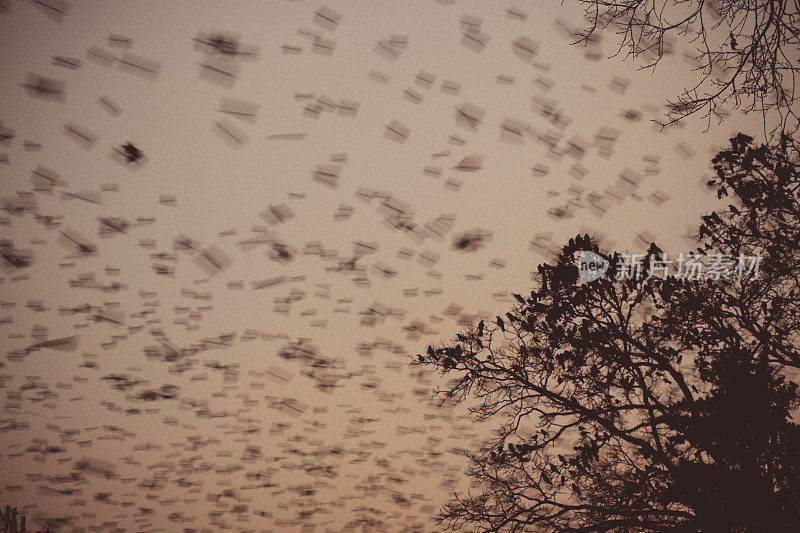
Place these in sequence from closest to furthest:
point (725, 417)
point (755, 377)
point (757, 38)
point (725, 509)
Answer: point (757, 38), point (725, 509), point (725, 417), point (755, 377)

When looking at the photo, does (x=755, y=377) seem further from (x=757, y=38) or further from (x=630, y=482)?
(x=757, y=38)

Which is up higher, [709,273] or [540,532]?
[709,273]

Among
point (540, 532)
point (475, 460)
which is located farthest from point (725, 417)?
point (475, 460)

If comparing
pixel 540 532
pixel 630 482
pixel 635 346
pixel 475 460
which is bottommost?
pixel 540 532

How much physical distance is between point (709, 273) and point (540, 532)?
3296 mm

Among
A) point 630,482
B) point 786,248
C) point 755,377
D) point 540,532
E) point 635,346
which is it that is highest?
point 786,248

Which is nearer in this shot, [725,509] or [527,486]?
[725,509]

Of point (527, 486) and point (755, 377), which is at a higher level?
point (755, 377)

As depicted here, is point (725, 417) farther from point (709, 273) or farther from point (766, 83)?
point (766, 83)

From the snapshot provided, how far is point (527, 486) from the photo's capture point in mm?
5281

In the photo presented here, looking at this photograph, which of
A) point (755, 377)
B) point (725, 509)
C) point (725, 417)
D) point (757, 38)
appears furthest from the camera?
point (755, 377)

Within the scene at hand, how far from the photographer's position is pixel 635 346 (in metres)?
5.44

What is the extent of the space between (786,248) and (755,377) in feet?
5.13

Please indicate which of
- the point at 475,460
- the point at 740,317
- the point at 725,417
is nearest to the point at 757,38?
the point at 740,317
